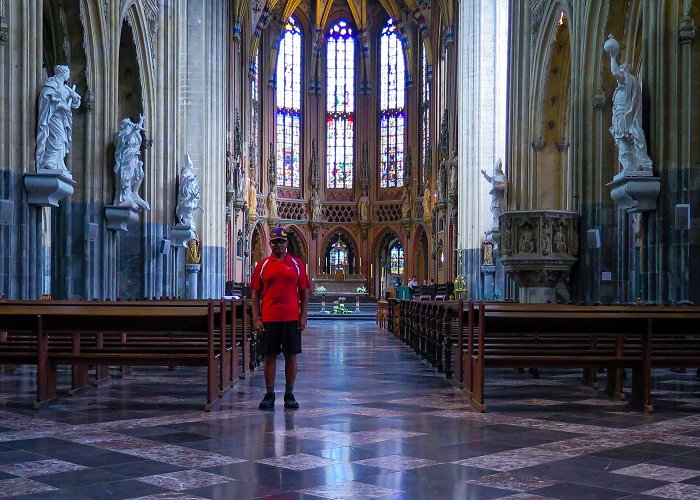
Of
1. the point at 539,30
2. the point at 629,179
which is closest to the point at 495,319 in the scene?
the point at 629,179

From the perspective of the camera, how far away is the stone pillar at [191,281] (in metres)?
27.8

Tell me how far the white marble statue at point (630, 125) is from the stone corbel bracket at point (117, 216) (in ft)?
35.4

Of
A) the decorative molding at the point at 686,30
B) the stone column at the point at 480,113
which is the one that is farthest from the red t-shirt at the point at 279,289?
the stone column at the point at 480,113

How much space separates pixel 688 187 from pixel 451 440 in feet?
27.2

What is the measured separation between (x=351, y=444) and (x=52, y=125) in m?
9.98

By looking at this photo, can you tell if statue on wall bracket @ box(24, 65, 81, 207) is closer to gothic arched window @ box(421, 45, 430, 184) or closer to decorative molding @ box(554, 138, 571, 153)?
decorative molding @ box(554, 138, 571, 153)

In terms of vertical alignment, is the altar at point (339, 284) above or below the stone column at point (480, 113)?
below

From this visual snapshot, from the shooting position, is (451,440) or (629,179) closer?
(451,440)

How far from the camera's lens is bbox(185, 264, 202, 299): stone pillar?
2778 centimetres

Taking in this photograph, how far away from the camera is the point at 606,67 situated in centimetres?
1745

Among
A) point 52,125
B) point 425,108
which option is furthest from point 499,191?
point 425,108

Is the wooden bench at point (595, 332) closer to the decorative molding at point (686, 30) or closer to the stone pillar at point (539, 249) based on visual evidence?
the decorative molding at point (686, 30)

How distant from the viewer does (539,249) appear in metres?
16.8

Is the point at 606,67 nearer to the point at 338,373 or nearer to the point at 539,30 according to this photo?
the point at 539,30
